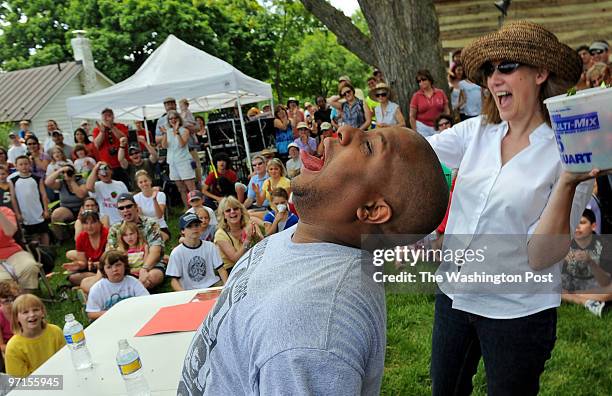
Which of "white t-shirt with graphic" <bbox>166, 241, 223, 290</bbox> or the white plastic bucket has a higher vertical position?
the white plastic bucket

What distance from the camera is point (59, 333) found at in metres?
3.78

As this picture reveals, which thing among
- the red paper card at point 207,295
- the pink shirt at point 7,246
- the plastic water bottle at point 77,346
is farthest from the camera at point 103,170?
the plastic water bottle at point 77,346

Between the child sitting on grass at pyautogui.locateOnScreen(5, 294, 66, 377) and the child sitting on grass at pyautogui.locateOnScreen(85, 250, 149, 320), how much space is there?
0.92 m

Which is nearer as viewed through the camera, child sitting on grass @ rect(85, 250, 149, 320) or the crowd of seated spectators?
the crowd of seated spectators

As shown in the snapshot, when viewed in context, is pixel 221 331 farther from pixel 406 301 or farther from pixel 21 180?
pixel 21 180

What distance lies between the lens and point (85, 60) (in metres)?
25.8

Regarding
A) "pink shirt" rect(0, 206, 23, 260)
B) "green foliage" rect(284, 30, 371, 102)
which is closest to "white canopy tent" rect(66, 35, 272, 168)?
"pink shirt" rect(0, 206, 23, 260)

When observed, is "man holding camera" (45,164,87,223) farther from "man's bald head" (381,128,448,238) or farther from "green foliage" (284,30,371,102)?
"green foliage" (284,30,371,102)

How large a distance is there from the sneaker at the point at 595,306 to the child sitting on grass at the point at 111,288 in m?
3.84

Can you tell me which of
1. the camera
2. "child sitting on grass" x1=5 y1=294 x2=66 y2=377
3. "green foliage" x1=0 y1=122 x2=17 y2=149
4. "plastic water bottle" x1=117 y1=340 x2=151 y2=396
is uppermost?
"plastic water bottle" x1=117 y1=340 x2=151 y2=396

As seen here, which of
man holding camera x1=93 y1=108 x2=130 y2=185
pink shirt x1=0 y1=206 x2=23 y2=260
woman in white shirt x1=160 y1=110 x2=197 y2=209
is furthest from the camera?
man holding camera x1=93 y1=108 x2=130 y2=185

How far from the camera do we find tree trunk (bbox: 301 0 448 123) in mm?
7297

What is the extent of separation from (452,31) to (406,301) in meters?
7.80

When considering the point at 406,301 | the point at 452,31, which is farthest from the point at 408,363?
the point at 452,31
